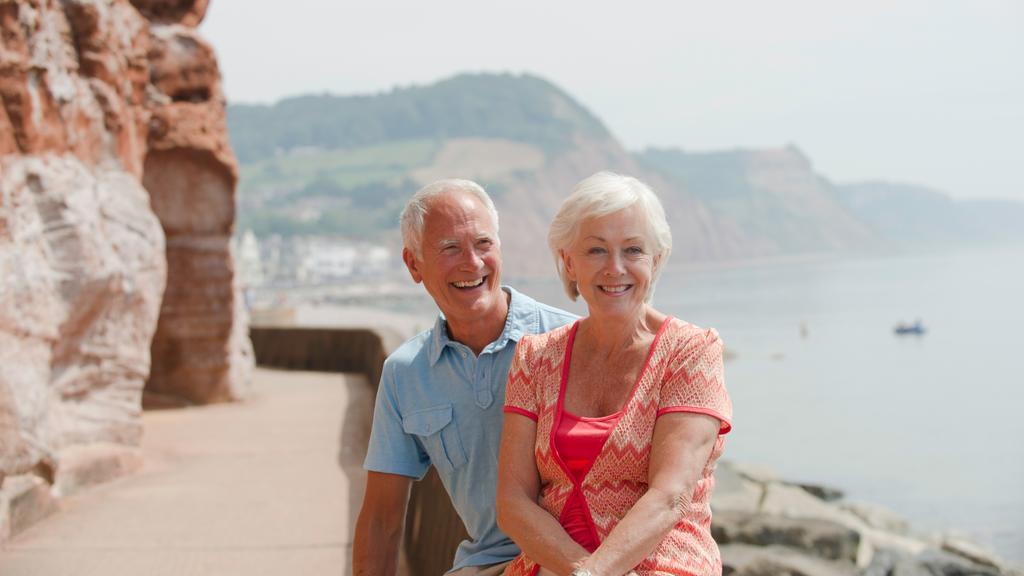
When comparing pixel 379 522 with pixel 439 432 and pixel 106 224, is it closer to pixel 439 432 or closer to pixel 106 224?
pixel 439 432

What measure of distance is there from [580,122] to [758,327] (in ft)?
445

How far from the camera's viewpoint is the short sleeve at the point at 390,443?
3.17 m

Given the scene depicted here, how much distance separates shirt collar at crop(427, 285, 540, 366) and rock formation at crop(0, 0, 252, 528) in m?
3.91

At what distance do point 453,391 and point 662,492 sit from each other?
0.81 m

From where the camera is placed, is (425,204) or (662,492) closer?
(662,492)

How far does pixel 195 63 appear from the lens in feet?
37.8

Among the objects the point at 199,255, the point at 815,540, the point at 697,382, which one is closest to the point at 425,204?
the point at 697,382

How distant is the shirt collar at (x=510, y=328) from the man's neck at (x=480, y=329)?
0.06ft

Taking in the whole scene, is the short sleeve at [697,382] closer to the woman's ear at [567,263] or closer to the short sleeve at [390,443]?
the woman's ear at [567,263]

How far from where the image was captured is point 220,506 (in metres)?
7.17

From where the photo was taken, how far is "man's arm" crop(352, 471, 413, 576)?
317 centimetres

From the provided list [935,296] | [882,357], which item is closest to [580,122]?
[935,296]

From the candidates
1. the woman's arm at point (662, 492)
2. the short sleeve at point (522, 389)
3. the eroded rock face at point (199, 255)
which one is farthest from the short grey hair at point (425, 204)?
the eroded rock face at point (199, 255)

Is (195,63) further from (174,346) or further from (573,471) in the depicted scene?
(573,471)
